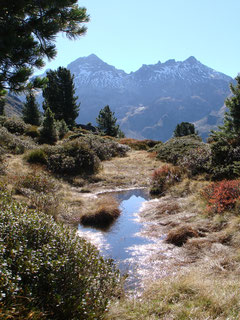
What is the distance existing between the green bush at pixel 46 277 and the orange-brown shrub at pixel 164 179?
10473 mm

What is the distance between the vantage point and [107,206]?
35.5 ft

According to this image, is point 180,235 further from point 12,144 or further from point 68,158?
point 12,144

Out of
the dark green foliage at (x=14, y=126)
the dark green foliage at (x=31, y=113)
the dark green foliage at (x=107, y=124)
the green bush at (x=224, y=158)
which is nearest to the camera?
the green bush at (x=224, y=158)

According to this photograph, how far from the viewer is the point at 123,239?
8.50 metres

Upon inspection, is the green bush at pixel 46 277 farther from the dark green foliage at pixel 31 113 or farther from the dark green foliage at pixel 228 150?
the dark green foliage at pixel 31 113

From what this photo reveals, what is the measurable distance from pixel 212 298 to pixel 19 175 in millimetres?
10684

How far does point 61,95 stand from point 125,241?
39.1 meters

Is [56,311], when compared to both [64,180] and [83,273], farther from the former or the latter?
[64,180]

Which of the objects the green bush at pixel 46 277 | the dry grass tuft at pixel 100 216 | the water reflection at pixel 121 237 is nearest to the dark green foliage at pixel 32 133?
the water reflection at pixel 121 237

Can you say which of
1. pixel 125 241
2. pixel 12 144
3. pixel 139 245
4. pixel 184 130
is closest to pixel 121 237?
pixel 125 241

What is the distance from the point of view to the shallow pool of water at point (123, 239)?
7.11 meters

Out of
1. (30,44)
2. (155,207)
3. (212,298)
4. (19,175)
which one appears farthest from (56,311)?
(19,175)

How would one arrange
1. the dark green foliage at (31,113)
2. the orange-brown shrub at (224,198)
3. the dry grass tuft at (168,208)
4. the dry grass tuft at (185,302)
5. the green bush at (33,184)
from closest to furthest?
the dry grass tuft at (185,302), the orange-brown shrub at (224,198), the dry grass tuft at (168,208), the green bush at (33,184), the dark green foliage at (31,113)

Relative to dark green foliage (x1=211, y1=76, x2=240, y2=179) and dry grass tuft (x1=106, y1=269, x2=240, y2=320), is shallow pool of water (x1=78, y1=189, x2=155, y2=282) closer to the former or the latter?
dry grass tuft (x1=106, y1=269, x2=240, y2=320)
